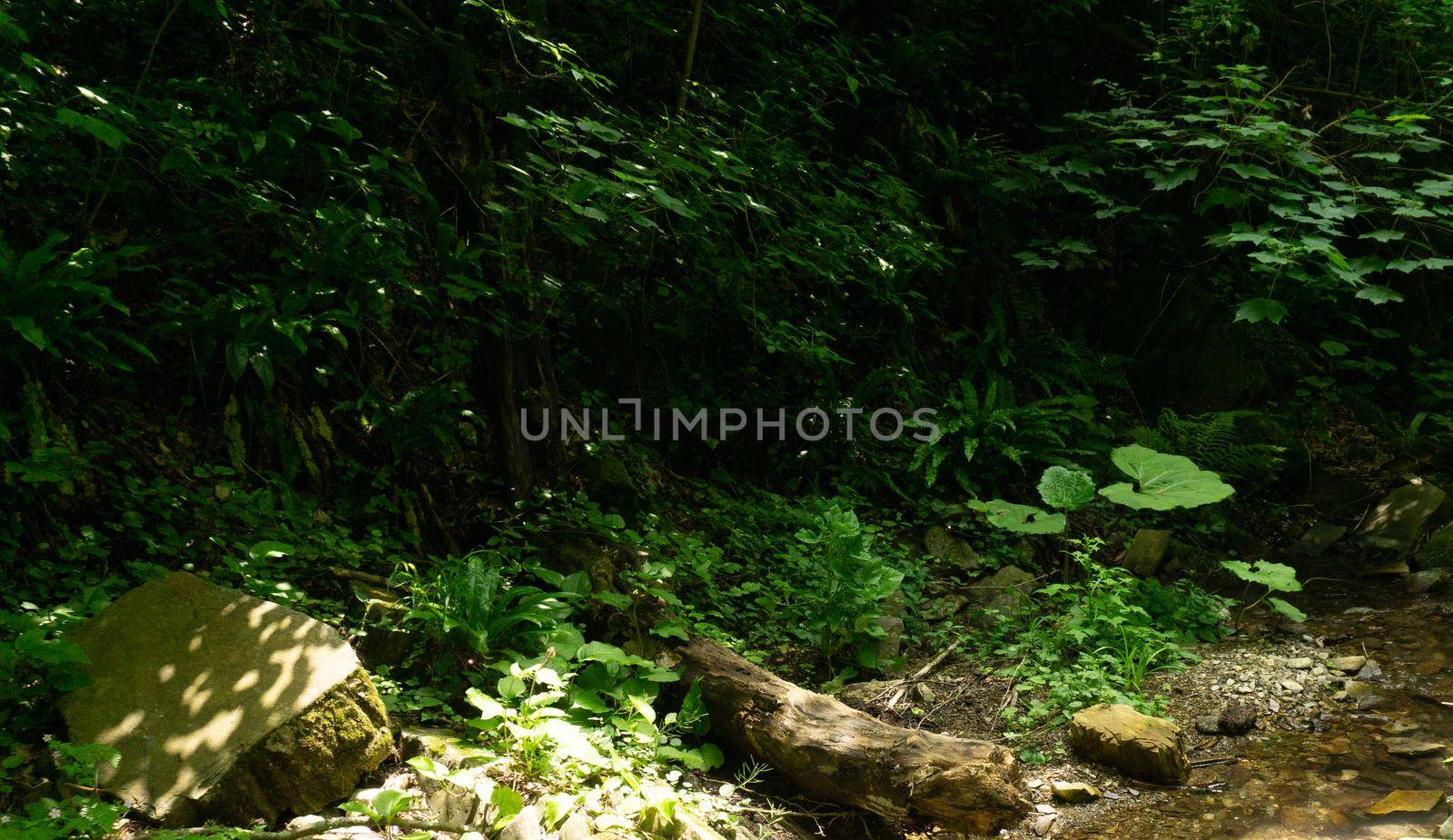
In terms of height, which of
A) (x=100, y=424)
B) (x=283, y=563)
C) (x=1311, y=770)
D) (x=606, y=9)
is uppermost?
(x=606, y=9)

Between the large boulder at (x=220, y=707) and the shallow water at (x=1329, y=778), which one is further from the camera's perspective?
the shallow water at (x=1329, y=778)

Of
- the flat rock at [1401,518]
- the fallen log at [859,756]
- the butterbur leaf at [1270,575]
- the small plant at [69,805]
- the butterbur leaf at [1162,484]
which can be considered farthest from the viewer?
the flat rock at [1401,518]

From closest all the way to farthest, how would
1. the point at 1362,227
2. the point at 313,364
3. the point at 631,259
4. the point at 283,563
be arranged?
the point at 283,563 → the point at 313,364 → the point at 631,259 → the point at 1362,227

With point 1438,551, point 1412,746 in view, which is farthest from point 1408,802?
point 1438,551

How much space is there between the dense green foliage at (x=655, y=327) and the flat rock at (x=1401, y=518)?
0.77m

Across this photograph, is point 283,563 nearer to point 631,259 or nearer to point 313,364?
point 313,364

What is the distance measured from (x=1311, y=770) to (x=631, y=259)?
4.77m

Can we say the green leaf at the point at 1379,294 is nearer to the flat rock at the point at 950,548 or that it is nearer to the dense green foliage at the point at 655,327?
the dense green foliage at the point at 655,327

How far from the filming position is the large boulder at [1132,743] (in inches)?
141

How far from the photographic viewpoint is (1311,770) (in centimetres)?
368

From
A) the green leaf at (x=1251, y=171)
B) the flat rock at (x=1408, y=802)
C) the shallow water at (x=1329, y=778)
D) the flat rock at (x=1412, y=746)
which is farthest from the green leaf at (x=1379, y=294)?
the flat rock at (x=1408, y=802)

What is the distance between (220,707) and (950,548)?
4.80 meters

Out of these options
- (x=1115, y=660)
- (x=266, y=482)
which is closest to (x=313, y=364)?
(x=266, y=482)

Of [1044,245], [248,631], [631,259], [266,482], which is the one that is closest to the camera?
[248,631]
